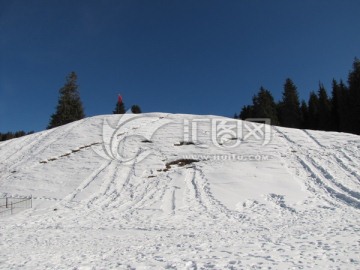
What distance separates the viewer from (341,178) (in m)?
19.1

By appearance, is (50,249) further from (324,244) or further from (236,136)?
(236,136)

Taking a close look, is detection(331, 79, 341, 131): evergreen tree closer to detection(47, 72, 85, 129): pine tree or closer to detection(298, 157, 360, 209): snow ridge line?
detection(298, 157, 360, 209): snow ridge line

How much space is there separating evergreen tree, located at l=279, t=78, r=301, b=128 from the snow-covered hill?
105ft

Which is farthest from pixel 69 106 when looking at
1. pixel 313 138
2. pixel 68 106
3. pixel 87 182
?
pixel 313 138

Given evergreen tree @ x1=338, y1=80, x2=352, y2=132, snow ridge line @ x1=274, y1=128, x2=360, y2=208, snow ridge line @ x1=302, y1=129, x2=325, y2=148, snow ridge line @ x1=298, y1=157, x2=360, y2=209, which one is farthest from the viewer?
evergreen tree @ x1=338, y1=80, x2=352, y2=132

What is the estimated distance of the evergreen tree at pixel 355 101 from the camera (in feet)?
161

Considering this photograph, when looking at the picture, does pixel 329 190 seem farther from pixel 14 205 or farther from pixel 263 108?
pixel 263 108

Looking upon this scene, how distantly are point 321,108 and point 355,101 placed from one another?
404 inches

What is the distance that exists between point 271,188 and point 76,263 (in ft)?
45.5

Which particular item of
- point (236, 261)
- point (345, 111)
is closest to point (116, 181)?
point (236, 261)

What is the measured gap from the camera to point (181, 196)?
18031mm

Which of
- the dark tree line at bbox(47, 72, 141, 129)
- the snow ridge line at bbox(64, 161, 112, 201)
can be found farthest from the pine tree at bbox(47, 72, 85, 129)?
the snow ridge line at bbox(64, 161, 112, 201)

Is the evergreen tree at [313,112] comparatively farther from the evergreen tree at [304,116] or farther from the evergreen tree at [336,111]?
the evergreen tree at [336,111]

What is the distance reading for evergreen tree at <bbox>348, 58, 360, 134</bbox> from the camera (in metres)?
49.0
